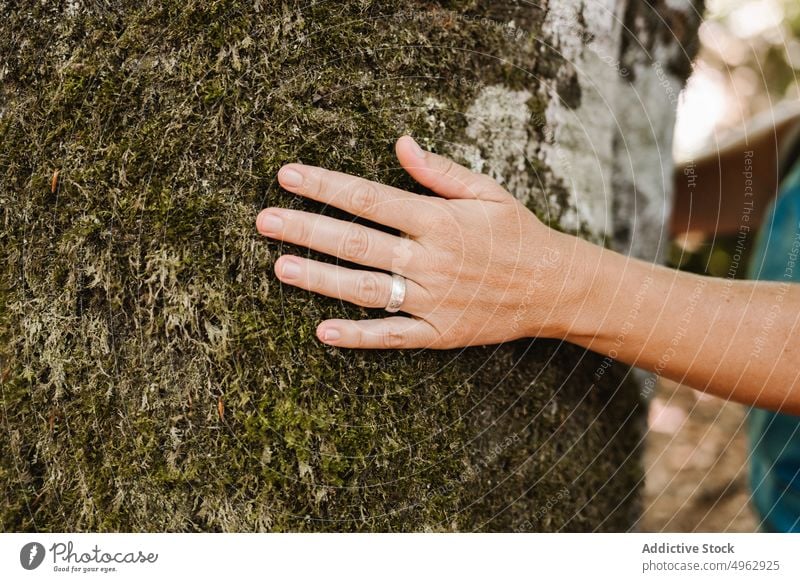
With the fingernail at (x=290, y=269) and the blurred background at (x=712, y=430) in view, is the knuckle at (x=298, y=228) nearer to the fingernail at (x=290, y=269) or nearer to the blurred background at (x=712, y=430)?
the fingernail at (x=290, y=269)

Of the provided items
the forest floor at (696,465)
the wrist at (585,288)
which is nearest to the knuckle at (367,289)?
the wrist at (585,288)

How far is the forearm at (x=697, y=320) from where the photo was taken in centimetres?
129

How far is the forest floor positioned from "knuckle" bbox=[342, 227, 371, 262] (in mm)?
3085

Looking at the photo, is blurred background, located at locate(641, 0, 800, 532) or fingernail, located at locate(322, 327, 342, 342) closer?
fingernail, located at locate(322, 327, 342, 342)

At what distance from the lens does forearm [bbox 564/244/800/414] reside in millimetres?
1287

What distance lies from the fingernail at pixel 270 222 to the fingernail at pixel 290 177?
0.23ft

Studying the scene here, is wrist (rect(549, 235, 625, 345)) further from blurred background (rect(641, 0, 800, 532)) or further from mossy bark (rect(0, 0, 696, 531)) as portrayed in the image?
blurred background (rect(641, 0, 800, 532))

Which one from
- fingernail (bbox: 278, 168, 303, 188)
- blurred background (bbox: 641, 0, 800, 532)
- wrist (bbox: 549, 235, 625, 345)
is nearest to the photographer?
fingernail (bbox: 278, 168, 303, 188)

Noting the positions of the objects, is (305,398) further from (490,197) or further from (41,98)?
(41,98)

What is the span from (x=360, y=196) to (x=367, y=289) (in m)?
0.19

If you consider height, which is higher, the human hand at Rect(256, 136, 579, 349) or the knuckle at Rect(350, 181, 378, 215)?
the knuckle at Rect(350, 181, 378, 215)

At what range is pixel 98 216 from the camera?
45.4 inches

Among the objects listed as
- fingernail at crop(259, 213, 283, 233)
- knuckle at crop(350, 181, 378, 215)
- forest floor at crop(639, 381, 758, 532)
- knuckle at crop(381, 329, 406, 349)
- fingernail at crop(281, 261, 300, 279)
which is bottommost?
forest floor at crop(639, 381, 758, 532)

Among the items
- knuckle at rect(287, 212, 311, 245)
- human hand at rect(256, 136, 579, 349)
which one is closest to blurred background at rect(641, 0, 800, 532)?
human hand at rect(256, 136, 579, 349)
